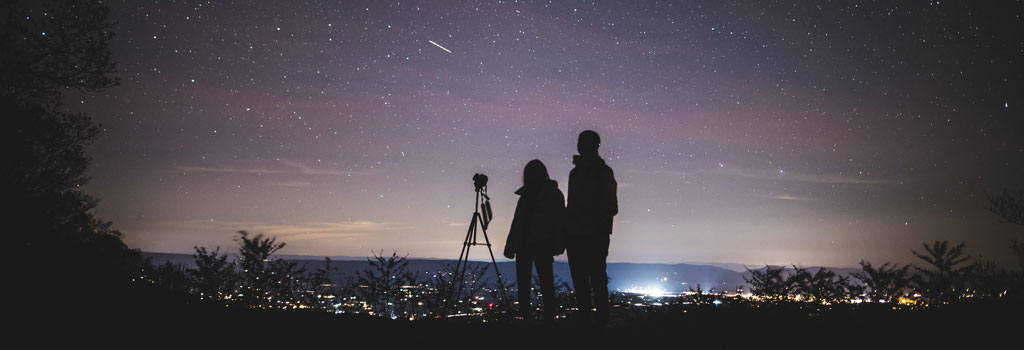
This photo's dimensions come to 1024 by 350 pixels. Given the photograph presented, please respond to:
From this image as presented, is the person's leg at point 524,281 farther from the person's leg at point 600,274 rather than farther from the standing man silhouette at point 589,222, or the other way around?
the person's leg at point 600,274

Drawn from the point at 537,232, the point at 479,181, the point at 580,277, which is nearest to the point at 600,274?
the point at 580,277

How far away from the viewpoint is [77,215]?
12547mm

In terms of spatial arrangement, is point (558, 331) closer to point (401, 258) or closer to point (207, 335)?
point (207, 335)

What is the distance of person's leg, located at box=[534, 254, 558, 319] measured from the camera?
523 cm

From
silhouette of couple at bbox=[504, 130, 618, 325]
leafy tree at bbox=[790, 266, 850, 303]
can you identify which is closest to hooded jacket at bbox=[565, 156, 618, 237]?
silhouette of couple at bbox=[504, 130, 618, 325]

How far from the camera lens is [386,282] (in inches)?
326

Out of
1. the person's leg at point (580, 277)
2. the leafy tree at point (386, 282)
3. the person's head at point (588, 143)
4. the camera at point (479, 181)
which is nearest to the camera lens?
the person's leg at point (580, 277)

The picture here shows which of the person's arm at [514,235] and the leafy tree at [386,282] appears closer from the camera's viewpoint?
the person's arm at [514,235]

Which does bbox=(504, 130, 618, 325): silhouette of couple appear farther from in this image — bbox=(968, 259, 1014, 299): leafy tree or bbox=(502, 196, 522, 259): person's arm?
bbox=(968, 259, 1014, 299): leafy tree

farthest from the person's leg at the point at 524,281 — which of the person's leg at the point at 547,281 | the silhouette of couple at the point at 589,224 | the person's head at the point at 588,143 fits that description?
the person's head at the point at 588,143

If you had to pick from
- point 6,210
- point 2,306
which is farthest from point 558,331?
point 6,210

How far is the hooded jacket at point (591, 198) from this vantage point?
449 centimetres

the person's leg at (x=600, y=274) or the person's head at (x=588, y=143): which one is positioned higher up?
the person's head at (x=588, y=143)

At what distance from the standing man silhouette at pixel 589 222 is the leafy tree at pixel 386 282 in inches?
164
